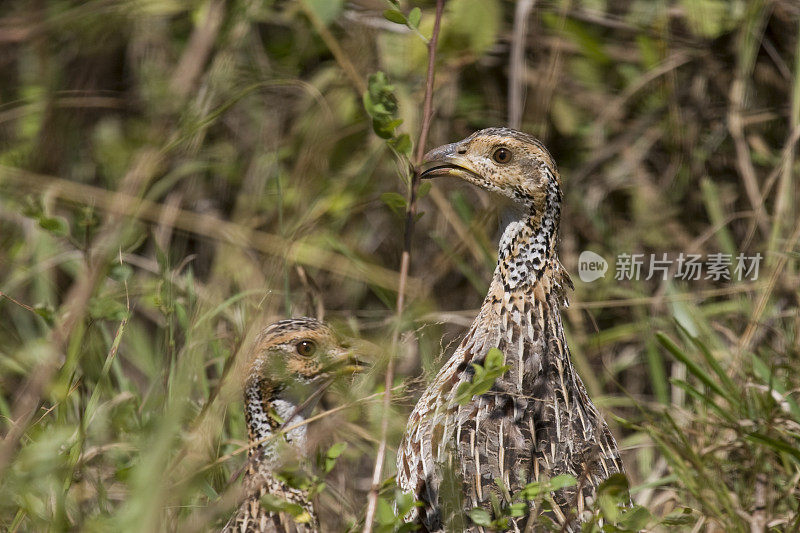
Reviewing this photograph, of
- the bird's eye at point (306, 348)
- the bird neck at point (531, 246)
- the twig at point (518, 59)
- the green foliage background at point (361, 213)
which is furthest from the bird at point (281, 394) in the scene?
the twig at point (518, 59)

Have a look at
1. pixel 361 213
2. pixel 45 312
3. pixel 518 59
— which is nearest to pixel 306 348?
pixel 45 312

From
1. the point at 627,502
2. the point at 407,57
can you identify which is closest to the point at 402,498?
the point at 627,502

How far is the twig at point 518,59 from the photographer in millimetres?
4348

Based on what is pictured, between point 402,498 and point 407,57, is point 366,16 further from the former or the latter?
point 402,498

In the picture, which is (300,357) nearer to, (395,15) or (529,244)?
(529,244)

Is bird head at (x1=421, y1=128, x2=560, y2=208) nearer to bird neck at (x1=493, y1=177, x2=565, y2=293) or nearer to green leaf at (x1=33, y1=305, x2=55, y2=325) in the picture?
bird neck at (x1=493, y1=177, x2=565, y2=293)

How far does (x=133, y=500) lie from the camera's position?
1882mm

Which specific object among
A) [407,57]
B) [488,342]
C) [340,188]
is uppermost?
[407,57]

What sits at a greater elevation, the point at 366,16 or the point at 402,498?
the point at 366,16

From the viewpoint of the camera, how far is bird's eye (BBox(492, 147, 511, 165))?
2.78 m

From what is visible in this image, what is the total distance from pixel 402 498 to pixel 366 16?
9.01ft

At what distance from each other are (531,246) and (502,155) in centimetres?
27

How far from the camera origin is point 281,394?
9.21 ft

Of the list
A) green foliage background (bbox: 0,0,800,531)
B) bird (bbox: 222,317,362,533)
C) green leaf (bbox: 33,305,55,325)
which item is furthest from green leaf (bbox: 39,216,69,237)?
bird (bbox: 222,317,362,533)
